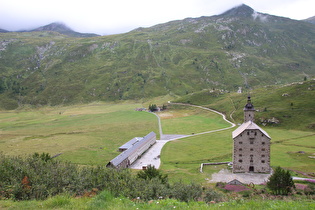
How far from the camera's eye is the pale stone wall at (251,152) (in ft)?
222

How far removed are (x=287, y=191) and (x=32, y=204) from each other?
46652mm

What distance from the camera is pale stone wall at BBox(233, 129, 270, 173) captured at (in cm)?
6781

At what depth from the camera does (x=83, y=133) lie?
422 ft

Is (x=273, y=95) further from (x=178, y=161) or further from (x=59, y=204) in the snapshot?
(x=59, y=204)

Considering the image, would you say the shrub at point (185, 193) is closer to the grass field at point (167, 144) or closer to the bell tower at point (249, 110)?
the grass field at point (167, 144)

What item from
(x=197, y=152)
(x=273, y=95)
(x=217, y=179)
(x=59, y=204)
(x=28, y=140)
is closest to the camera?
(x=59, y=204)

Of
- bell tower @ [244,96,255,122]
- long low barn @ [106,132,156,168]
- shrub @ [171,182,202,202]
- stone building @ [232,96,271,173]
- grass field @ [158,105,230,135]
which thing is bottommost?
grass field @ [158,105,230,135]

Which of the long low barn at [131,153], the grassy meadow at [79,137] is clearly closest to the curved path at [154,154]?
the long low barn at [131,153]

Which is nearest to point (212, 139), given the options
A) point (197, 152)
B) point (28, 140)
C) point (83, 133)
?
point (197, 152)

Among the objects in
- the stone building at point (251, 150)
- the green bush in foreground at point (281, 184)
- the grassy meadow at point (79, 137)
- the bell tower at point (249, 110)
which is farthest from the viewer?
the grassy meadow at point (79, 137)

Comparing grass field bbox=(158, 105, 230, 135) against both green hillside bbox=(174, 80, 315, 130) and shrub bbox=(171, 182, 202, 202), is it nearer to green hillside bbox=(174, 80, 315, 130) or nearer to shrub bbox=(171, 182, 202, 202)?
green hillside bbox=(174, 80, 315, 130)

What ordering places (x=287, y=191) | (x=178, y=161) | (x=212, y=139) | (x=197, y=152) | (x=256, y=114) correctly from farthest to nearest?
(x=256, y=114)
(x=212, y=139)
(x=197, y=152)
(x=178, y=161)
(x=287, y=191)

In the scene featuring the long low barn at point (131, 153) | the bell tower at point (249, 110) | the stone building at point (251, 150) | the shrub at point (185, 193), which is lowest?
the long low barn at point (131, 153)

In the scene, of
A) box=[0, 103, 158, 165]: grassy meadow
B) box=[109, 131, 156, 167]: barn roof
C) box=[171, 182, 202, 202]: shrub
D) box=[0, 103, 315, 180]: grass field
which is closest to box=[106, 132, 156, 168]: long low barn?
box=[109, 131, 156, 167]: barn roof
